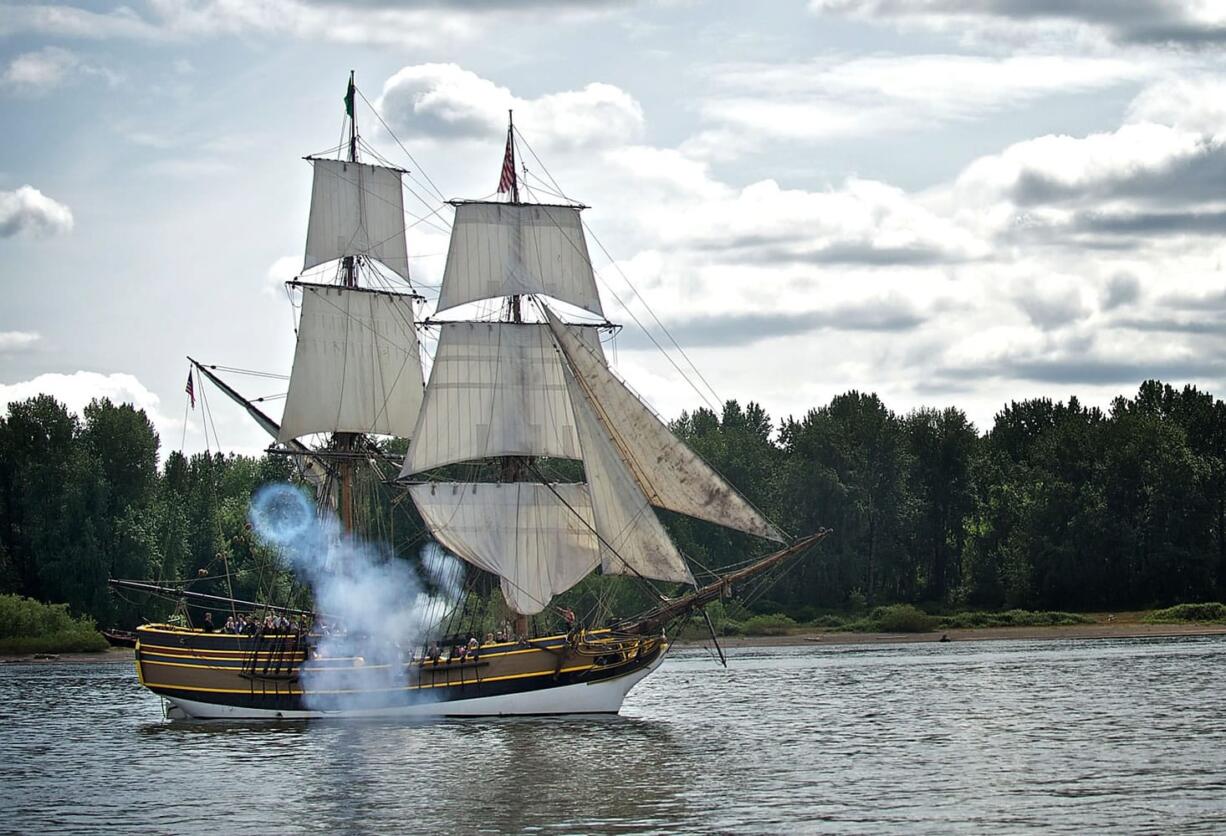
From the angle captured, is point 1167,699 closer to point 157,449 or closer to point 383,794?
point 383,794

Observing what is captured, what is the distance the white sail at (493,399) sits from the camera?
8956 cm

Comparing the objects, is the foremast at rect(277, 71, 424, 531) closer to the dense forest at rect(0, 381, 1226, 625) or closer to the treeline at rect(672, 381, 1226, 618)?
the dense forest at rect(0, 381, 1226, 625)

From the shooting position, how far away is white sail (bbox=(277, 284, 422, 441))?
97875mm

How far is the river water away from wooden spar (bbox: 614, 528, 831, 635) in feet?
15.0

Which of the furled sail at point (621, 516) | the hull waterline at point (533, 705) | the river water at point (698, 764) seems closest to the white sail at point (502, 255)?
A: the furled sail at point (621, 516)

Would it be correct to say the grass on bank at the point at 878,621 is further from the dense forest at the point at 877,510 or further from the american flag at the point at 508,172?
the american flag at the point at 508,172

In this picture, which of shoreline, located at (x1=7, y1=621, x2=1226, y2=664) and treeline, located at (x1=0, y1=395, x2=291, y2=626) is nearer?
shoreline, located at (x1=7, y1=621, x2=1226, y2=664)

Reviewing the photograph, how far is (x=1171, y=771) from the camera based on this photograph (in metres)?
57.6

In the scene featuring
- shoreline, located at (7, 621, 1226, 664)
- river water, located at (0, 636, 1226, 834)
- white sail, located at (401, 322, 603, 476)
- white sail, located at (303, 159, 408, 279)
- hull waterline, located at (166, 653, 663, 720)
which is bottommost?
river water, located at (0, 636, 1226, 834)

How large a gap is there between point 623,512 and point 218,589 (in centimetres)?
8230

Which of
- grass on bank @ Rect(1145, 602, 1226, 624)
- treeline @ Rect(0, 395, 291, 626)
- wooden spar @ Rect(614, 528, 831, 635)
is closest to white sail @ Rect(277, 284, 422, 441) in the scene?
wooden spar @ Rect(614, 528, 831, 635)

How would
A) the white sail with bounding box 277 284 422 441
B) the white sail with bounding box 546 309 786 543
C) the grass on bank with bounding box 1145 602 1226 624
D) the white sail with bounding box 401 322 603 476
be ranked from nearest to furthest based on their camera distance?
the white sail with bounding box 546 309 786 543, the white sail with bounding box 401 322 603 476, the white sail with bounding box 277 284 422 441, the grass on bank with bounding box 1145 602 1226 624

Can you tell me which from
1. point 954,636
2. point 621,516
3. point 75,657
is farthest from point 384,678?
point 954,636

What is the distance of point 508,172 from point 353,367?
1496cm
